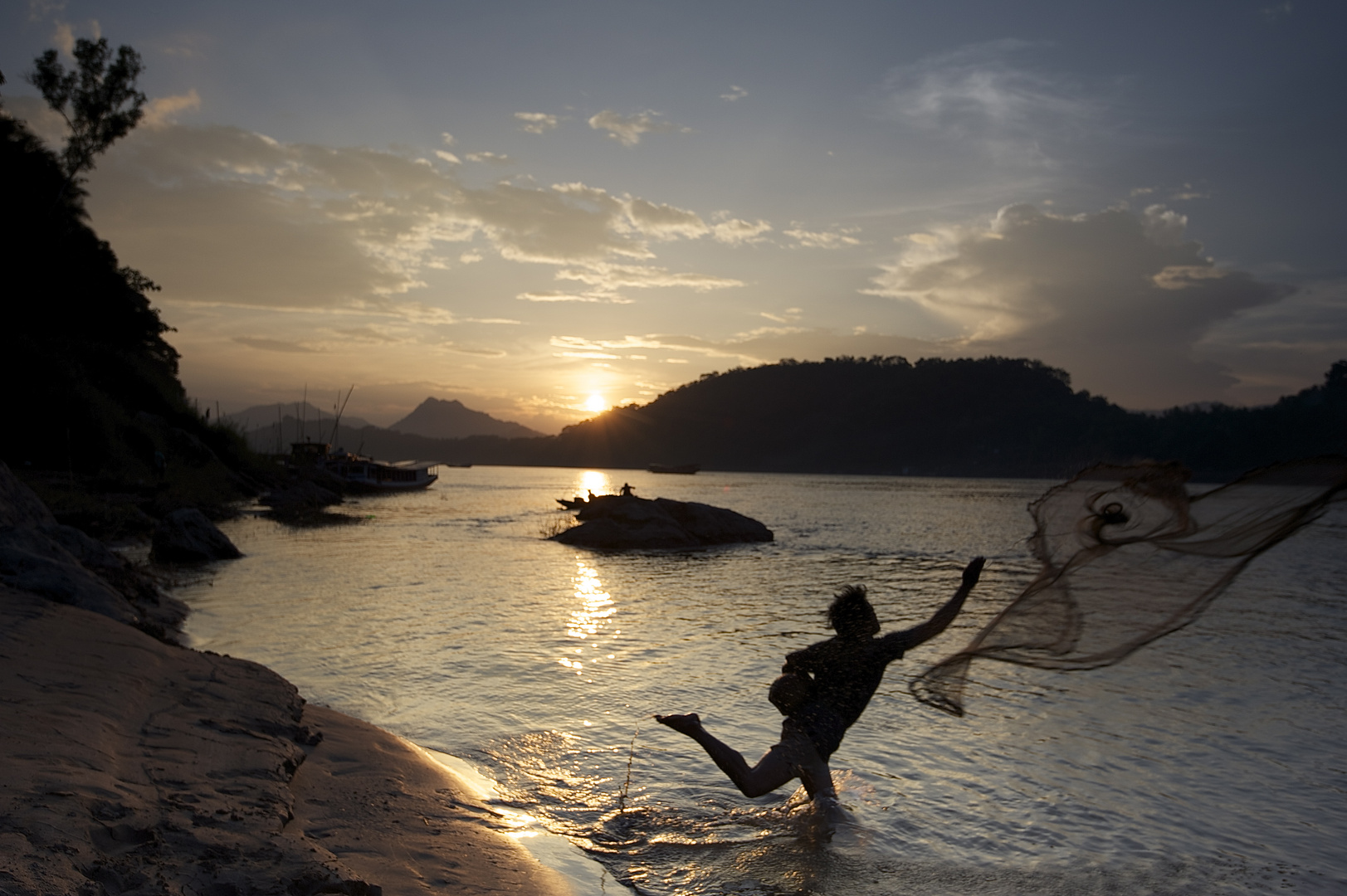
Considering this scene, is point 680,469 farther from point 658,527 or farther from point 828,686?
point 828,686

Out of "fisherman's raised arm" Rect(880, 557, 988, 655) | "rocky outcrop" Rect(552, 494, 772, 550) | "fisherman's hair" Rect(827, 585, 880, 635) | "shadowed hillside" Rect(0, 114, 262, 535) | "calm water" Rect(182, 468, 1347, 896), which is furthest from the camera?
"shadowed hillside" Rect(0, 114, 262, 535)

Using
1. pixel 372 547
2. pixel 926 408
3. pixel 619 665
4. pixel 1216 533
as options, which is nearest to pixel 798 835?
pixel 1216 533

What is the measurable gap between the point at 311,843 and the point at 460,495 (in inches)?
2788

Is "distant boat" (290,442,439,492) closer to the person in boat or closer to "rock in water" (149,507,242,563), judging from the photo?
"rock in water" (149,507,242,563)

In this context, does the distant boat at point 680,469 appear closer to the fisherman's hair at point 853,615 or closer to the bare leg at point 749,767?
the bare leg at point 749,767

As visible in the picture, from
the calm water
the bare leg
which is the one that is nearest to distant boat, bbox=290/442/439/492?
the calm water

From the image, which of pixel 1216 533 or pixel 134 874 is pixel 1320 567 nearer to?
pixel 1216 533

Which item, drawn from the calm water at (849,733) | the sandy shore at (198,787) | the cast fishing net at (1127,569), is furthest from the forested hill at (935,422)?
the sandy shore at (198,787)

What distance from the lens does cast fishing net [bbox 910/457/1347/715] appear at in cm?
568

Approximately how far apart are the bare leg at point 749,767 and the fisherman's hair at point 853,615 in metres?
1.08

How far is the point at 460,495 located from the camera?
2854 inches

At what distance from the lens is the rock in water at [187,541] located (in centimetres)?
2044

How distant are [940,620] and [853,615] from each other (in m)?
0.68

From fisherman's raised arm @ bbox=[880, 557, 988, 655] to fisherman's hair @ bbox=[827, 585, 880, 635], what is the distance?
0.60ft
